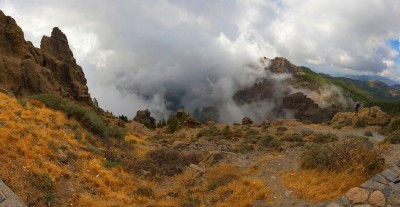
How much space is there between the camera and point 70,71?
200 ft

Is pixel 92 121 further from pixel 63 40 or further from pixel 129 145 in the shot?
pixel 63 40

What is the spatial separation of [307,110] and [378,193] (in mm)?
127467

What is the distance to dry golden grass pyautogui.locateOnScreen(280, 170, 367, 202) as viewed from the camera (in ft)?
40.5

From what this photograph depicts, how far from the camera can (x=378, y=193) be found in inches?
→ 367

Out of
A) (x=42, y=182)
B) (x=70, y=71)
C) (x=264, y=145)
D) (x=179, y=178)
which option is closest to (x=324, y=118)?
(x=70, y=71)

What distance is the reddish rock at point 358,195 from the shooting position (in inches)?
370

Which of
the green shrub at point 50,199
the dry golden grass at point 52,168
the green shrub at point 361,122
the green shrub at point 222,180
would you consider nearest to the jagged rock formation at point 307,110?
the green shrub at point 361,122

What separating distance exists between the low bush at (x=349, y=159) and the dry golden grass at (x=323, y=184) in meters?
0.36

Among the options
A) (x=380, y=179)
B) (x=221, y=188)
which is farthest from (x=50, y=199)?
(x=380, y=179)

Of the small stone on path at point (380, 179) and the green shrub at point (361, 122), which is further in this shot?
the green shrub at point (361, 122)

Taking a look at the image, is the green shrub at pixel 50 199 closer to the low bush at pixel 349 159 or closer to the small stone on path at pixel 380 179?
the small stone on path at pixel 380 179

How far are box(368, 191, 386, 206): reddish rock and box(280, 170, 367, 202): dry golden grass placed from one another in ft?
8.98

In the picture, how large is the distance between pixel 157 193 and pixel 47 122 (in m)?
9.83

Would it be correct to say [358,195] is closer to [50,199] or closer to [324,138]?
[50,199]
